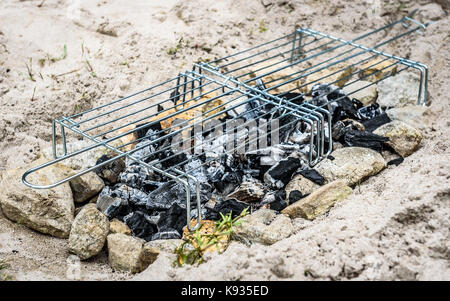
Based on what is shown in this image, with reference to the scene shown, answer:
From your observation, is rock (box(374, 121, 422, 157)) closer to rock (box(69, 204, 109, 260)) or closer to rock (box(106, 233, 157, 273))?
rock (box(106, 233, 157, 273))

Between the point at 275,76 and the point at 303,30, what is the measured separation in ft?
2.06

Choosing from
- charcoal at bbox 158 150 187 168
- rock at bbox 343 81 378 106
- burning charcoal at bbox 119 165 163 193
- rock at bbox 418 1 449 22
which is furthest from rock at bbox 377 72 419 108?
burning charcoal at bbox 119 165 163 193

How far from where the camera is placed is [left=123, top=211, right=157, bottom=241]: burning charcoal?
2986 mm

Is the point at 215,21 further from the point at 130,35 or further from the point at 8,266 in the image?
the point at 8,266

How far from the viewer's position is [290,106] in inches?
146

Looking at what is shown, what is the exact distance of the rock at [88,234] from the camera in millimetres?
2812

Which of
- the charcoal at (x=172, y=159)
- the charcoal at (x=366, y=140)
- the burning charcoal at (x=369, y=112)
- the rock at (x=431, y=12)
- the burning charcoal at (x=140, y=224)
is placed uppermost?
the rock at (x=431, y=12)

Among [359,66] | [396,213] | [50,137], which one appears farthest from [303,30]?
[396,213]

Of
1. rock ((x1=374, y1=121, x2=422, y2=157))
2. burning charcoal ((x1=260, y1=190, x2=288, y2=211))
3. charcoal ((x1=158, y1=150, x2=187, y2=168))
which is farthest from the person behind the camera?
rock ((x1=374, y1=121, x2=422, y2=157))

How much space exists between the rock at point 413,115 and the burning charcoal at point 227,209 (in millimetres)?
1407

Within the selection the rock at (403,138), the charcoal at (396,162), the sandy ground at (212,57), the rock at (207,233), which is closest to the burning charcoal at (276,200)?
the sandy ground at (212,57)

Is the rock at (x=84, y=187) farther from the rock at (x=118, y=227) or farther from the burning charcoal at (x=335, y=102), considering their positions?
the burning charcoal at (x=335, y=102)

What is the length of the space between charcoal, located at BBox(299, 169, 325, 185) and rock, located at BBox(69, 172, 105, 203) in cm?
120
